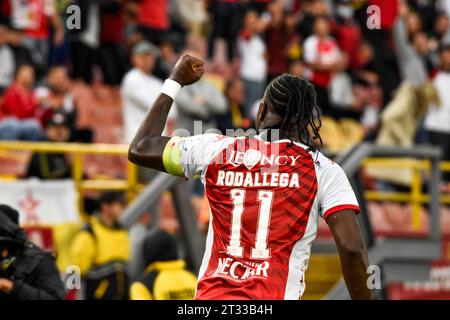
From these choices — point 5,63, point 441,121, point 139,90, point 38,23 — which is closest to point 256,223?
point 139,90

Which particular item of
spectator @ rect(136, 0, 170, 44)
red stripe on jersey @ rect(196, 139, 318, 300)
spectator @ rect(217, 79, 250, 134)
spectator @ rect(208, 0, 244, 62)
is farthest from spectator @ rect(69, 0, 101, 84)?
red stripe on jersey @ rect(196, 139, 318, 300)

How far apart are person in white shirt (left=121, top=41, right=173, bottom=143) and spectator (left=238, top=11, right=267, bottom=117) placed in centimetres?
309

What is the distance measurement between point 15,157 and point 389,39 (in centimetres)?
714

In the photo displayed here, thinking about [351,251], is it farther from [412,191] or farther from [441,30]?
[441,30]

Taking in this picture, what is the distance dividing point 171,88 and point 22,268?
189cm

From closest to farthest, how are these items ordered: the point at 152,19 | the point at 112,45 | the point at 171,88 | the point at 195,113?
the point at 171,88 < the point at 195,113 < the point at 112,45 < the point at 152,19

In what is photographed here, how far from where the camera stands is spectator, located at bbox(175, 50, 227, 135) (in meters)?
14.3

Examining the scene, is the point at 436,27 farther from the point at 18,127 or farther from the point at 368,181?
the point at 18,127

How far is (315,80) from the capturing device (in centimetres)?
1789

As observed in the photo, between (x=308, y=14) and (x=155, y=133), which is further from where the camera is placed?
(x=308, y=14)

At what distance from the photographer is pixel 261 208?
18.5ft

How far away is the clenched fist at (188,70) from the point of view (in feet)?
19.3

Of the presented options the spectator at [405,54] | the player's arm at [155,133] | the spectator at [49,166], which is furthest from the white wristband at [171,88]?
the spectator at [405,54]

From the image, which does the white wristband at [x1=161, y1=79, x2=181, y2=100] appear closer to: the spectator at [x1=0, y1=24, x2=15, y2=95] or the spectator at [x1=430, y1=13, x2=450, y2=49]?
the spectator at [x1=0, y1=24, x2=15, y2=95]
